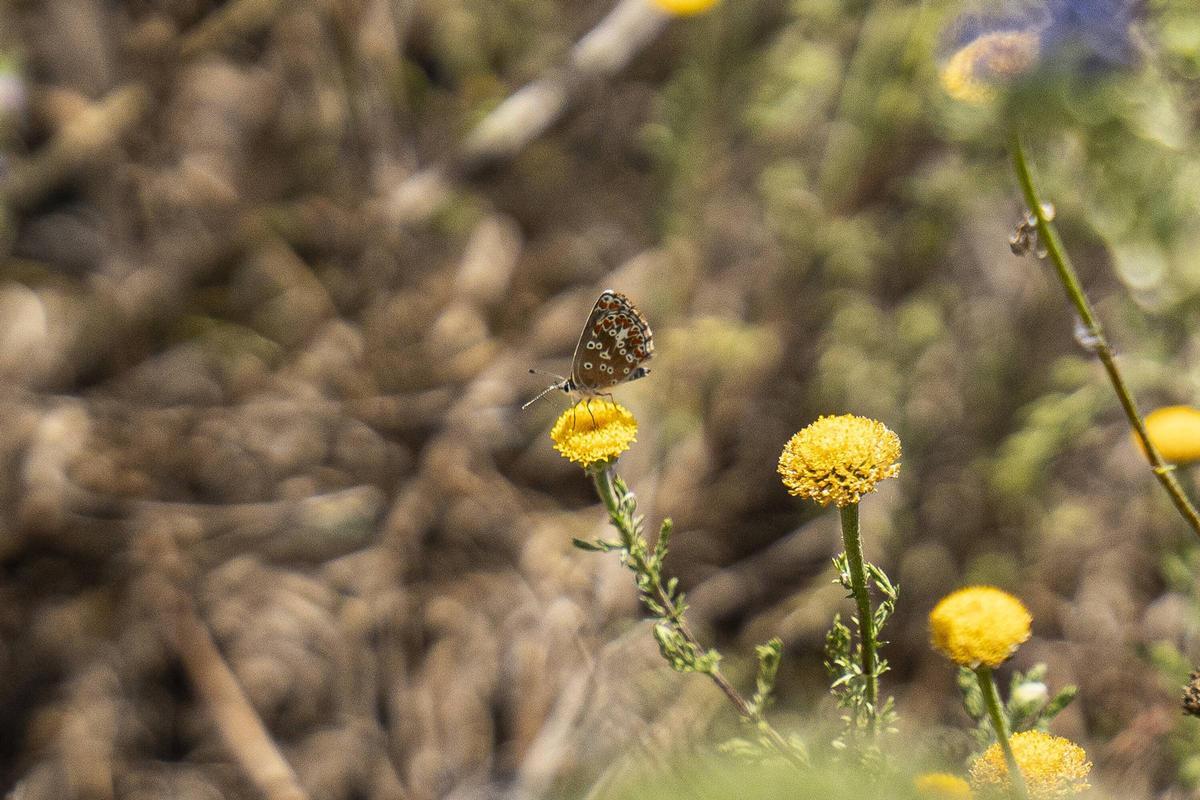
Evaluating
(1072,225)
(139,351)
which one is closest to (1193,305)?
(1072,225)

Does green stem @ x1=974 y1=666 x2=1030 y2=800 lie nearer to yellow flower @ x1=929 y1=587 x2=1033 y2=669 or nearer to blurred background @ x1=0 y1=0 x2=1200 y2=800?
Answer: yellow flower @ x1=929 y1=587 x2=1033 y2=669

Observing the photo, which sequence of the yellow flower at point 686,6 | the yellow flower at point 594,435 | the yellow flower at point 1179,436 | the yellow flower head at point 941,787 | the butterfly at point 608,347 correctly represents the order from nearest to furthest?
1. the yellow flower head at point 941,787
2. the yellow flower at point 594,435
3. the butterfly at point 608,347
4. the yellow flower at point 1179,436
5. the yellow flower at point 686,6

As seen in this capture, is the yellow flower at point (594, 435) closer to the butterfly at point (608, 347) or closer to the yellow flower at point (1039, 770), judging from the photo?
the butterfly at point (608, 347)

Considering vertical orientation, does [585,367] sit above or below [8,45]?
below

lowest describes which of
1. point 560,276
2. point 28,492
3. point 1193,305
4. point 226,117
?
point 1193,305

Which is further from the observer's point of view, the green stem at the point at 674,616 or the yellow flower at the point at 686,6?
the yellow flower at the point at 686,6

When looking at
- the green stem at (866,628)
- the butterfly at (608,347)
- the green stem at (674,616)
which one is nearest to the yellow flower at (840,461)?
the green stem at (866,628)

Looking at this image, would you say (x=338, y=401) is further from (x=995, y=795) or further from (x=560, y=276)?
(x=995, y=795)
